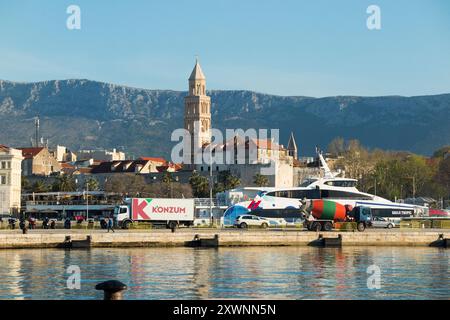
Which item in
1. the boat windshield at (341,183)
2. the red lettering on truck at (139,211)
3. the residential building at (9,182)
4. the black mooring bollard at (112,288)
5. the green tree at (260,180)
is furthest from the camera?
the green tree at (260,180)

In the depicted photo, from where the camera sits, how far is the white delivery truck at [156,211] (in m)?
85.2

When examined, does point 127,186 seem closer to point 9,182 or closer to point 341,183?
point 9,182

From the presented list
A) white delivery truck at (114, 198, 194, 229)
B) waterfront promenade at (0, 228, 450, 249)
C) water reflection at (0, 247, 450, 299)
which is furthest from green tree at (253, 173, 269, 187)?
water reflection at (0, 247, 450, 299)

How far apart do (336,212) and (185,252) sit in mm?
21922

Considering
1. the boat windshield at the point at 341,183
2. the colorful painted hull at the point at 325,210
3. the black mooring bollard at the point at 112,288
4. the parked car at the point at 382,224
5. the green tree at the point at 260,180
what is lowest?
the black mooring bollard at the point at 112,288

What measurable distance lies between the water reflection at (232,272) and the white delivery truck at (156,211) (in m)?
25.7

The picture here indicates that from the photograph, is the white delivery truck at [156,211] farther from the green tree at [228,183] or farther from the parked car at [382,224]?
the green tree at [228,183]

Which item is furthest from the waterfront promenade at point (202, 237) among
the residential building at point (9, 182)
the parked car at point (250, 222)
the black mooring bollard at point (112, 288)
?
the residential building at point (9, 182)

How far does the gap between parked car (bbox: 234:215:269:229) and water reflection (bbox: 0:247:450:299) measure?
2241 cm

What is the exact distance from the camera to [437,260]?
51875 millimetres

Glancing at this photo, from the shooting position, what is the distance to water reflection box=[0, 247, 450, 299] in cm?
3481

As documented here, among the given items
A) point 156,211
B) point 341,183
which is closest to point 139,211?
point 156,211
